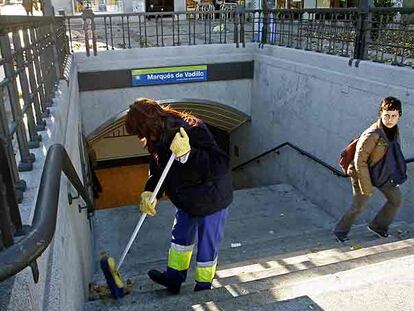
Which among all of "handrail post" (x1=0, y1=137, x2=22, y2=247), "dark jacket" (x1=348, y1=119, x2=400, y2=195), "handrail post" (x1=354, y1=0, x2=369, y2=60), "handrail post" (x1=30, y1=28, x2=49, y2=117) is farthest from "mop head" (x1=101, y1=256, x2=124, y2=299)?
"handrail post" (x1=354, y1=0, x2=369, y2=60)

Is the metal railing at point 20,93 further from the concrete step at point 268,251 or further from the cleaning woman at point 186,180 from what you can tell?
the concrete step at point 268,251

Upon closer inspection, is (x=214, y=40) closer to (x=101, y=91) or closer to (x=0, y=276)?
(x=101, y=91)

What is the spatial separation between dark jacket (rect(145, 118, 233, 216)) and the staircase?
677mm

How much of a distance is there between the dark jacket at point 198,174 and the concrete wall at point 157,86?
6504mm

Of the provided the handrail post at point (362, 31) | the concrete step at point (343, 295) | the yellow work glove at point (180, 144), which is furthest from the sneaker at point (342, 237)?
the handrail post at point (362, 31)

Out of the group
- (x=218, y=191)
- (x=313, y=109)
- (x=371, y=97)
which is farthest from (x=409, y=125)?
(x=218, y=191)

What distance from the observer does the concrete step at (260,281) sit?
3125 mm

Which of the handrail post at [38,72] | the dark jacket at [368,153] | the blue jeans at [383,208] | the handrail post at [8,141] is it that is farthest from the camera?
the blue jeans at [383,208]

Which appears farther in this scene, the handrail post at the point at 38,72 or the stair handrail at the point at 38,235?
the handrail post at the point at 38,72

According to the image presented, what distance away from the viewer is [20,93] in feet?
10.4

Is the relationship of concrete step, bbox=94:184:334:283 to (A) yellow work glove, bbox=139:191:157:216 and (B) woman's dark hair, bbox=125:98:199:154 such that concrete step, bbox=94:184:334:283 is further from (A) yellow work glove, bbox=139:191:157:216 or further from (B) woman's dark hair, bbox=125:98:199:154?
(B) woman's dark hair, bbox=125:98:199:154

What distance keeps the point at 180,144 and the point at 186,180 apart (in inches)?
15.9

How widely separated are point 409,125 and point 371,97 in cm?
89

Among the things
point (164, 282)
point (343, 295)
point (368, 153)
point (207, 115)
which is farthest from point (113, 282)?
point (207, 115)
